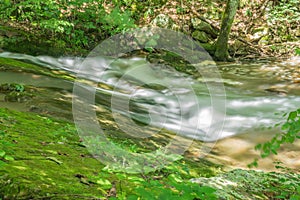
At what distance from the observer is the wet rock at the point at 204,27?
39.4 ft

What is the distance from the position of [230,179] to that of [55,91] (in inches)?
150

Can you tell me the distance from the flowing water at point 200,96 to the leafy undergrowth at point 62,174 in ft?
6.54

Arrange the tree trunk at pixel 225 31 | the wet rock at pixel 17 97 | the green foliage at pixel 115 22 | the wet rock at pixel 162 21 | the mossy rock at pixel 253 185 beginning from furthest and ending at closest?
the wet rock at pixel 162 21 < the green foliage at pixel 115 22 < the tree trunk at pixel 225 31 < the wet rock at pixel 17 97 < the mossy rock at pixel 253 185

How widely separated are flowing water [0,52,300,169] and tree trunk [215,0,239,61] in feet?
1.57

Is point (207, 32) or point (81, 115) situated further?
point (207, 32)

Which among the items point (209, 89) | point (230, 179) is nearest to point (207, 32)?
point (209, 89)

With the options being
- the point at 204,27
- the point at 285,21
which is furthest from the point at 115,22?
the point at 285,21

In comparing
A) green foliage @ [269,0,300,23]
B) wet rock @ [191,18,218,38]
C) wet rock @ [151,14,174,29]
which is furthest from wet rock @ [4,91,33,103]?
green foliage @ [269,0,300,23]

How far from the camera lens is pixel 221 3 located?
1309 centimetres

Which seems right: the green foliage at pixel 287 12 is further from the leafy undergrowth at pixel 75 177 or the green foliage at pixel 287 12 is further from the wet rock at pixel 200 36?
the leafy undergrowth at pixel 75 177

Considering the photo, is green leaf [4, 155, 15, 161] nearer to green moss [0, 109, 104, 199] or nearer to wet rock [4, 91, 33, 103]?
green moss [0, 109, 104, 199]

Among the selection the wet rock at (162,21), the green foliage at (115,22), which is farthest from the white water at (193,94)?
the wet rock at (162,21)

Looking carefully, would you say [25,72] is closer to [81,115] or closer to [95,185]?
[81,115]

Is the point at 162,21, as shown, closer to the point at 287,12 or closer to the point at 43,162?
the point at 287,12
